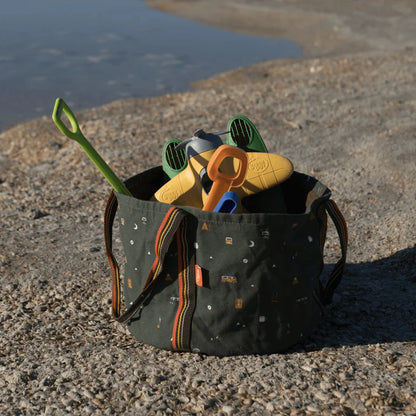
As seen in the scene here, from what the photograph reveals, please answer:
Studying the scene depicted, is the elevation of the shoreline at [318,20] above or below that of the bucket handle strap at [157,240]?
below

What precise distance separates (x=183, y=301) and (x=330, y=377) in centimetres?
61

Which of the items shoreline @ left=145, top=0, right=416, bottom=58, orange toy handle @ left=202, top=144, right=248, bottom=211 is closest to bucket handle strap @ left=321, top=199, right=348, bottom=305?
orange toy handle @ left=202, top=144, right=248, bottom=211

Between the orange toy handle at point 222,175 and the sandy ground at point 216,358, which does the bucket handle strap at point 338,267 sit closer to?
the sandy ground at point 216,358

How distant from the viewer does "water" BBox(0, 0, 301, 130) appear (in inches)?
401

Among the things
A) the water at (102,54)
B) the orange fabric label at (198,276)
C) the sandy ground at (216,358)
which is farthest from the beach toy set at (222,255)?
the water at (102,54)

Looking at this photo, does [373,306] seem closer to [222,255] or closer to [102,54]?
[222,255]

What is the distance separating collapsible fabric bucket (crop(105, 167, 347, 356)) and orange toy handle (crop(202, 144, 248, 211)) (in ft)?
0.48

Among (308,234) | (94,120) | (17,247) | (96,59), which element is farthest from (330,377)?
(96,59)

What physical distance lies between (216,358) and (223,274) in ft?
1.24

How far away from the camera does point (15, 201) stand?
450 centimetres

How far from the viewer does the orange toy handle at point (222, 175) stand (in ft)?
7.23

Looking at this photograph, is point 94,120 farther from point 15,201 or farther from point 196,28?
point 196,28

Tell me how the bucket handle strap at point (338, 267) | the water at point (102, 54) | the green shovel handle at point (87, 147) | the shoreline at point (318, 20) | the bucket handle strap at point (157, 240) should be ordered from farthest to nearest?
the shoreline at point (318, 20), the water at point (102, 54), the bucket handle strap at point (338, 267), the green shovel handle at point (87, 147), the bucket handle strap at point (157, 240)

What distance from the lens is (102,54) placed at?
41.3 feet
